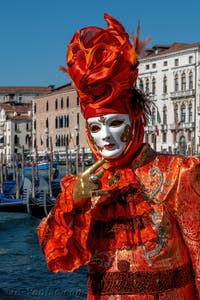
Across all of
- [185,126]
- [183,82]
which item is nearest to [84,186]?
[185,126]

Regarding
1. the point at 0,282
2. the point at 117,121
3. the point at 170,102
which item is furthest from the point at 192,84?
the point at 117,121

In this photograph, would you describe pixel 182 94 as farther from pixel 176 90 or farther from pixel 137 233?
pixel 137 233

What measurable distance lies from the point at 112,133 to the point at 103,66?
204 mm

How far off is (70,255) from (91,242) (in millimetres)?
77

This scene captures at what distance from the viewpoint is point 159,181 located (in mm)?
1832

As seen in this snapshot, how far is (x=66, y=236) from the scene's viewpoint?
182 centimetres

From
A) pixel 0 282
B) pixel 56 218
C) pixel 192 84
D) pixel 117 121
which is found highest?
pixel 192 84

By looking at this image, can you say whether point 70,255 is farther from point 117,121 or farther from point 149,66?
point 149,66

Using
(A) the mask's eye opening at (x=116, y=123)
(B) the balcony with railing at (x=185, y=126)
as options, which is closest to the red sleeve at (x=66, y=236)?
(A) the mask's eye opening at (x=116, y=123)

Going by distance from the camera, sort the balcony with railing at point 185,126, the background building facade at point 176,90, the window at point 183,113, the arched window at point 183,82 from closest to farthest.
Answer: the background building facade at point 176,90
the balcony with railing at point 185,126
the arched window at point 183,82
the window at point 183,113

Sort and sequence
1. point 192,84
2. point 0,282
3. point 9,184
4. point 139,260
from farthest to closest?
point 192,84
point 9,184
point 0,282
point 139,260

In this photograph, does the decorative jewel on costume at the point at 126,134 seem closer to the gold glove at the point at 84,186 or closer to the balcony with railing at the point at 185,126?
the gold glove at the point at 84,186

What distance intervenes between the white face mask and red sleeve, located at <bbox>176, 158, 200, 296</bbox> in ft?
0.66

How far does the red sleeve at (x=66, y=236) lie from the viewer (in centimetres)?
182
